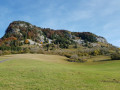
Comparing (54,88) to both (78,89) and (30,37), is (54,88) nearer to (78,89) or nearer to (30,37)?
(78,89)

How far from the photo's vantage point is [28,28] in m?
185

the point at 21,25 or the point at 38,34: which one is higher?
the point at 21,25

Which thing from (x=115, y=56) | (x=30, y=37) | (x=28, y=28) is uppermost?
(x=28, y=28)

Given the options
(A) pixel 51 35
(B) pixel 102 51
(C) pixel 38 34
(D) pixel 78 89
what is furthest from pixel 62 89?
(A) pixel 51 35

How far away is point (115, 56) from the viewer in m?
54.8

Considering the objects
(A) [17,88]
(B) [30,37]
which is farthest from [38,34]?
(A) [17,88]

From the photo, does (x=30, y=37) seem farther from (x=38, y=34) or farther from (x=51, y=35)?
(x=51, y=35)

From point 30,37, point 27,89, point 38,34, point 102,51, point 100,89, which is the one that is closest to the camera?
point 27,89

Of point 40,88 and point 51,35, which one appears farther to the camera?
point 51,35

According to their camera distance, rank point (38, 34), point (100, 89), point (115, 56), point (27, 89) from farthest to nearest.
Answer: point (38, 34) < point (115, 56) < point (100, 89) < point (27, 89)

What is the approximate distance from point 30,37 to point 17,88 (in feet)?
534

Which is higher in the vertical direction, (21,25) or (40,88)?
(21,25)

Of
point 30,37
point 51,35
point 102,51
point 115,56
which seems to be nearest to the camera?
point 115,56

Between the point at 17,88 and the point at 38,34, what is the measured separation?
583 feet
